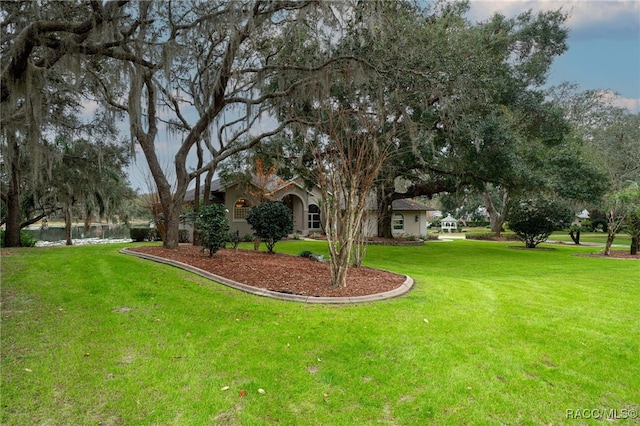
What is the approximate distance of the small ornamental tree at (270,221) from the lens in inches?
413

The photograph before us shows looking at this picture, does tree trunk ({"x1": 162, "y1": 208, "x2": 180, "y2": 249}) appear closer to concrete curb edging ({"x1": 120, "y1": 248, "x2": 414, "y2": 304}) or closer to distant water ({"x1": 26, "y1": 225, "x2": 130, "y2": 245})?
concrete curb edging ({"x1": 120, "y1": 248, "x2": 414, "y2": 304})

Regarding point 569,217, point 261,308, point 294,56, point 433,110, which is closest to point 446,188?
point 433,110

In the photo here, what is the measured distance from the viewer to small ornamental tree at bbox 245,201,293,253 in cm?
1048

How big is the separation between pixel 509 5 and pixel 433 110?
6914mm

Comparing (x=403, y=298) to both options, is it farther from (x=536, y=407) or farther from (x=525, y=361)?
(x=536, y=407)

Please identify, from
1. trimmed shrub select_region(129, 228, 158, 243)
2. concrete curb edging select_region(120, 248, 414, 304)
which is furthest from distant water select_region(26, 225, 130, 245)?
concrete curb edging select_region(120, 248, 414, 304)

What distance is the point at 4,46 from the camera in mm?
7793

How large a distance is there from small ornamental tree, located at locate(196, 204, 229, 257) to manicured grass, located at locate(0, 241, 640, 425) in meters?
2.68

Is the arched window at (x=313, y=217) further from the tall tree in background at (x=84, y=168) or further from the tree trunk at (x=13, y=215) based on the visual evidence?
the tree trunk at (x=13, y=215)

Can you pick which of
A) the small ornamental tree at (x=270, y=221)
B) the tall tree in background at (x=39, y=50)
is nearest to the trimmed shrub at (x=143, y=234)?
the tall tree in background at (x=39, y=50)

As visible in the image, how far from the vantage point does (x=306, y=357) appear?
3.45 meters

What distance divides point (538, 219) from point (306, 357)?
64.1ft

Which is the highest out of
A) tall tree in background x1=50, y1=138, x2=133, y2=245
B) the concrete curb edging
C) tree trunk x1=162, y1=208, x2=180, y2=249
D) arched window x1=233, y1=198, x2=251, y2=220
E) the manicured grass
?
tall tree in background x1=50, y1=138, x2=133, y2=245

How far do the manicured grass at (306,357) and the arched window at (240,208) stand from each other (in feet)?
49.7
